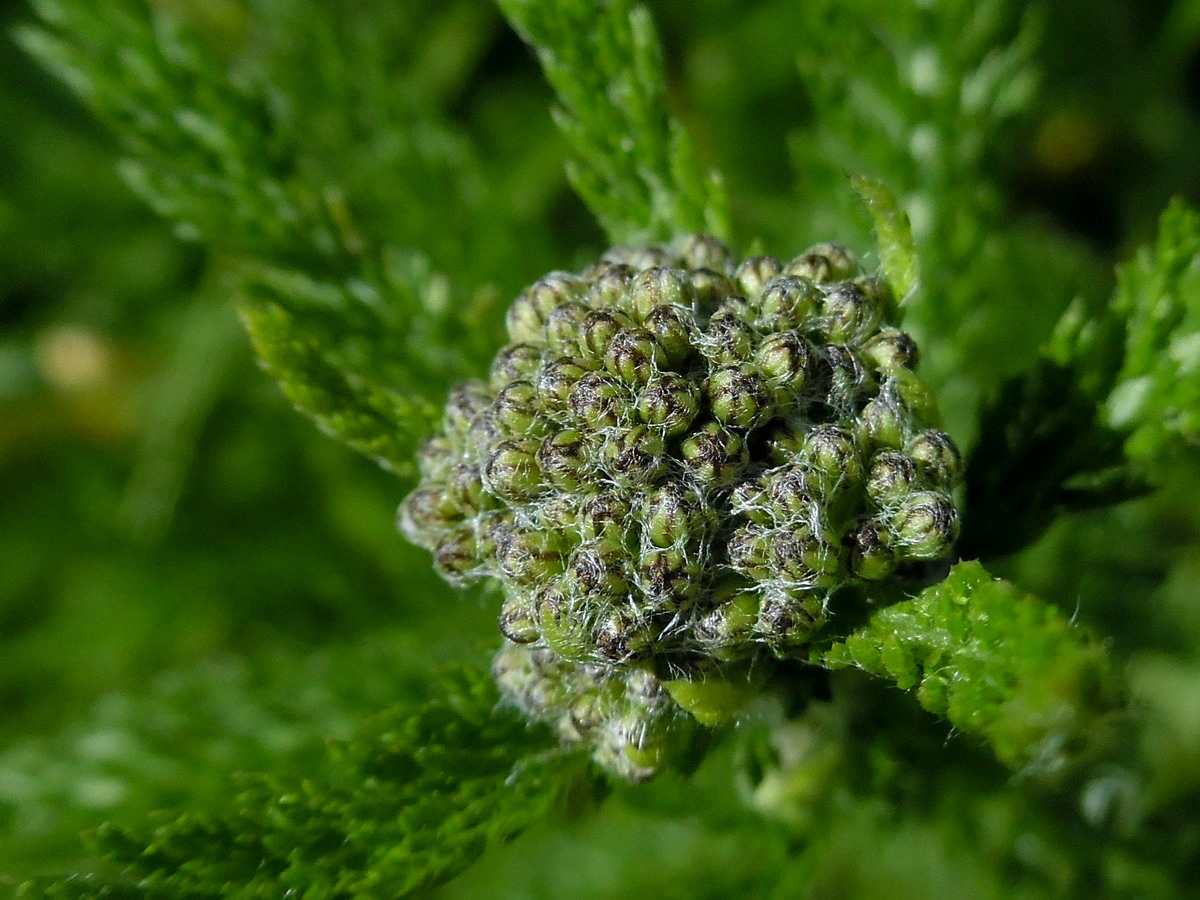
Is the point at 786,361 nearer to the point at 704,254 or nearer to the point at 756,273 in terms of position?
the point at 756,273

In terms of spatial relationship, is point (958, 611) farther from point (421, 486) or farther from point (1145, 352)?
point (421, 486)

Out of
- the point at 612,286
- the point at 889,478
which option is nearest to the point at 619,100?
the point at 612,286

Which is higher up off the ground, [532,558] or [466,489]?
[466,489]

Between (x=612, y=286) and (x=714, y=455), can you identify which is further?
(x=612, y=286)

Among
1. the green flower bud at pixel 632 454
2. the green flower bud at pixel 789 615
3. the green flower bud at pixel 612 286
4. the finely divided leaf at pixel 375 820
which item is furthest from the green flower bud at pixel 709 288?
the finely divided leaf at pixel 375 820

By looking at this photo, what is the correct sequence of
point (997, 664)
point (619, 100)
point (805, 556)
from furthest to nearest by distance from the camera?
point (619, 100), point (805, 556), point (997, 664)

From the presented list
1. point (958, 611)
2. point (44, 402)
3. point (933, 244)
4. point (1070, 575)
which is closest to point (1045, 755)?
point (958, 611)

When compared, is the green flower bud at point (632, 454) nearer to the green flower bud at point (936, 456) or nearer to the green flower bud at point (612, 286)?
the green flower bud at point (612, 286)
